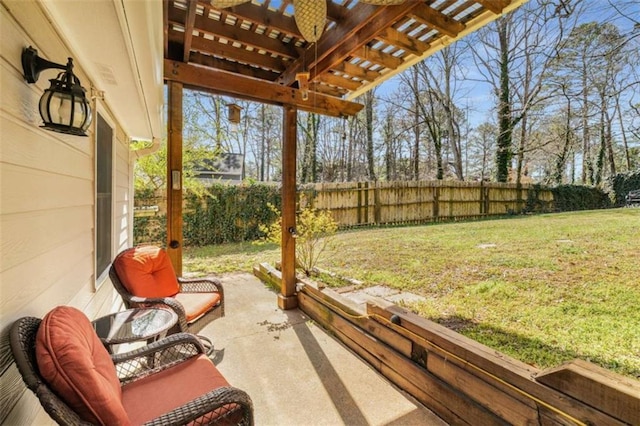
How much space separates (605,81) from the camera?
3973mm

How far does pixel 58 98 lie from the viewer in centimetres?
126

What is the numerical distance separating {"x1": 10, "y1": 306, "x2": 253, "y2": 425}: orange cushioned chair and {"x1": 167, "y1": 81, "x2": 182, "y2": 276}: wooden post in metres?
1.46

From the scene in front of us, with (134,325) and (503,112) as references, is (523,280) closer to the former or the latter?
(134,325)

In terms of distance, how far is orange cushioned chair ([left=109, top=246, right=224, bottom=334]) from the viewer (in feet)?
7.70

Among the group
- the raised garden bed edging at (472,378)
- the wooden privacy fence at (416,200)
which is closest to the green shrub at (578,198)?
the wooden privacy fence at (416,200)

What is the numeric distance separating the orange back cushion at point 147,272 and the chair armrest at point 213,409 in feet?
5.24

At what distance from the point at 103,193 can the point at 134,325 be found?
→ 1418 millimetres

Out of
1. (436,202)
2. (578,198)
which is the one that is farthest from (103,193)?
(578,198)

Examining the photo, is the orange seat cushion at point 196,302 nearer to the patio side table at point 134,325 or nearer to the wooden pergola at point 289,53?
the patio side table at point 134,325

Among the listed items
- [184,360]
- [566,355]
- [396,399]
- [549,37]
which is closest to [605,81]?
[549,37]

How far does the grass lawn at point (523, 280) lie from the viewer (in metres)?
2.10

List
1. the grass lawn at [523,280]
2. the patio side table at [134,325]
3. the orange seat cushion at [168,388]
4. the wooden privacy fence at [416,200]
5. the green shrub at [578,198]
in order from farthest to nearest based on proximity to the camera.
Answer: the green shrub at [578,198]
the wooden privacy fence at [416,200]
the grass lawn at [523,280]
the patio side table at [134,325]
the orange seat cushion at [168,388]

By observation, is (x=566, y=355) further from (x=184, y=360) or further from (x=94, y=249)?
(x=94, y=249)

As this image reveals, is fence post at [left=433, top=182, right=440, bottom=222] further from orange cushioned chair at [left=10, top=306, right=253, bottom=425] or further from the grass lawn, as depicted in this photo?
orange cushioned chair at [left=10, top=306, right=253, bottom=425]
